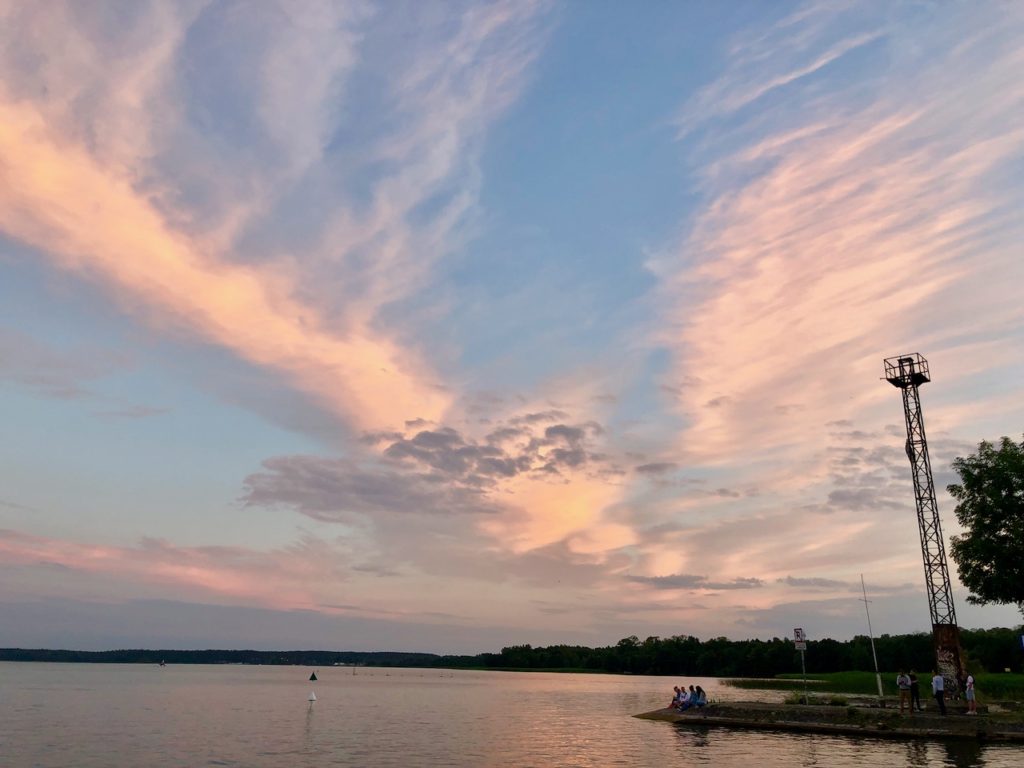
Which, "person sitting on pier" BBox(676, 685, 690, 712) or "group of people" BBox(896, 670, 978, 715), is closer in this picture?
"group of people" BBox(896, 670, 978, 715)

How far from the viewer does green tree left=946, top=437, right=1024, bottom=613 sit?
5556 cm

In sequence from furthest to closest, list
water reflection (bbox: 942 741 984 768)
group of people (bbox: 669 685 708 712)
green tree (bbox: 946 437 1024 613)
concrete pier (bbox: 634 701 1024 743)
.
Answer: group of people (bbox: 669 685 708 712)
green tree (bbox: 946 437 1024 613)
concrete pier (bbox: 634 701 1024 743)
water reflection (bbox: 942 741 984 768)

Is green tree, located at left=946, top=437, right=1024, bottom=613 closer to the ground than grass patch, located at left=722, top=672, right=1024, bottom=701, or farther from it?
farther from it

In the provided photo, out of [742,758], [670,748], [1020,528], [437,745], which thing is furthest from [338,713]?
[1020,528]

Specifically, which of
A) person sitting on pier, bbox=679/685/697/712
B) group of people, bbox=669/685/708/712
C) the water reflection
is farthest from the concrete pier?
the water reflection

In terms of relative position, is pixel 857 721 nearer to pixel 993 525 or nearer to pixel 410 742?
pixel 993 525

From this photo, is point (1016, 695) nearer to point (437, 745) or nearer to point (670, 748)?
point (670, 748)

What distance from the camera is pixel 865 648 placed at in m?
144

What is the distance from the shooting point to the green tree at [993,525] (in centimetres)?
5556

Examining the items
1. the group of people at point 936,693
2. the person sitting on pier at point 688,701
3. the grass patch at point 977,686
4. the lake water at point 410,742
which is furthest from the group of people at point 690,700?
the group of people at point 936,693

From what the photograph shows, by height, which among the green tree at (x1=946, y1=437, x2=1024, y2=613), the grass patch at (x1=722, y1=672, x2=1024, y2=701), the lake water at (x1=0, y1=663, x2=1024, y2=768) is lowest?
the lake water at (x1=0, y1=663, x2=1024, y2=768)

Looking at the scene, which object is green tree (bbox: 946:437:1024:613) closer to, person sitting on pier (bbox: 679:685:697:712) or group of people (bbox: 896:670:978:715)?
group of people (bbox: 896:670:978:715)

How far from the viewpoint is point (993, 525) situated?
56906 mm

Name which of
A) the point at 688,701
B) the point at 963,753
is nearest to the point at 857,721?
the point at 963,753
